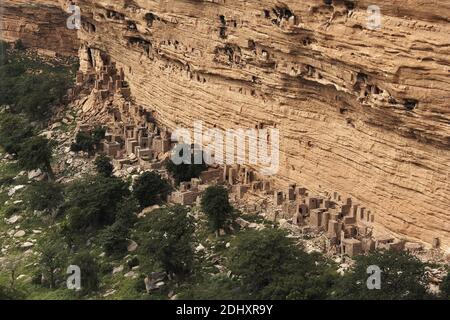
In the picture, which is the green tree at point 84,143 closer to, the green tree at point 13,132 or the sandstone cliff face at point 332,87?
the green tree at point 13,132

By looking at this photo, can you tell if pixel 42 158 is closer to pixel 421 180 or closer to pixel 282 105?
pixel 282 105

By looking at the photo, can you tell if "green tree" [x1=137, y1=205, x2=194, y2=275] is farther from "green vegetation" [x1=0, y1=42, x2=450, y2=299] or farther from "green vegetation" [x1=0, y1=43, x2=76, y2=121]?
"green vegetation" [x1=0, y1=43, x2=76, y2=121]

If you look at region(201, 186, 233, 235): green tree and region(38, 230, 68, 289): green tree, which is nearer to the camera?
region(201, 186, 233, 235): green tree

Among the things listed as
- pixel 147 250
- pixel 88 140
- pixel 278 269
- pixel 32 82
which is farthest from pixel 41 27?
pixel 278 269

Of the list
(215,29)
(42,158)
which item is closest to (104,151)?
(42,158)

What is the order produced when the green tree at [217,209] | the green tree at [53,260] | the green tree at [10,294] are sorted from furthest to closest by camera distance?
the green tree at [53,260] → the green tree at [217,209] → the green tree at [10,294]

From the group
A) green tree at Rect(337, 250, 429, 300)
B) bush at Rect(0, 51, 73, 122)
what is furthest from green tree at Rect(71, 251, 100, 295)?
bush at Rect(0, 51, 73, 122)

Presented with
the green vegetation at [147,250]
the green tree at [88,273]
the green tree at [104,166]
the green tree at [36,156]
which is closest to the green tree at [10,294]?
the green vegetation at [147,250]
